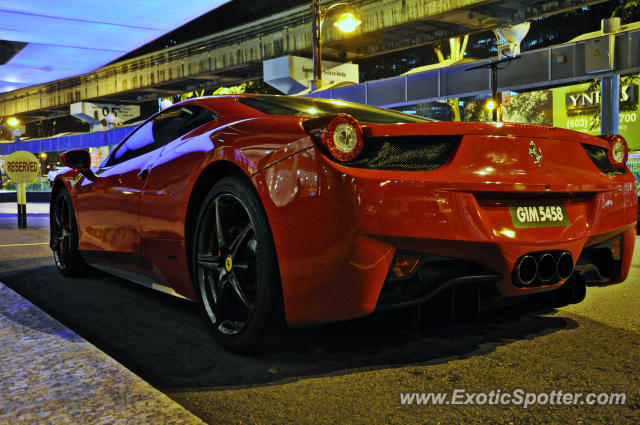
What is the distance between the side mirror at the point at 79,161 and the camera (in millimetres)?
4523

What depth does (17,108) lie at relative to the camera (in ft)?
126

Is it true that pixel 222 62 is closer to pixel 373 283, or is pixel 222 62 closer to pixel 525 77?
pixel 525 77

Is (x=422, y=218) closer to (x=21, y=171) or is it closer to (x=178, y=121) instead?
(x=178, y=121)

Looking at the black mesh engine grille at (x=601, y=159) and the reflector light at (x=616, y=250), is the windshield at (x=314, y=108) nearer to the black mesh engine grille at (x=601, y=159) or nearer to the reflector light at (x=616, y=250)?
the black mesh engine grille at (x=601, y=159)

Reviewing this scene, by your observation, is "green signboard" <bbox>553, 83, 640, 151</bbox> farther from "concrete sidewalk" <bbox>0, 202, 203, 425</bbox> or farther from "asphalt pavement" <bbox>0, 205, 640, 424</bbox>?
"concrete sidewalk" <bbox>0, 202, 203, 425</bbox>

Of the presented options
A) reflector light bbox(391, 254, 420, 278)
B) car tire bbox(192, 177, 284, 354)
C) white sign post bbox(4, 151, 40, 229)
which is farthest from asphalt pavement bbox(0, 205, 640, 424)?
white sign post bbox(4, 151, 40, 229)

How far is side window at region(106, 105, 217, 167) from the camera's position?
3.69 metres

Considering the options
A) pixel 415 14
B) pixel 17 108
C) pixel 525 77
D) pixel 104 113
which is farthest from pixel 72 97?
pixel 525 77

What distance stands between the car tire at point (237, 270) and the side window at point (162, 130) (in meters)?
0.70

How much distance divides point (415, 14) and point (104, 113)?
22395 millimetres

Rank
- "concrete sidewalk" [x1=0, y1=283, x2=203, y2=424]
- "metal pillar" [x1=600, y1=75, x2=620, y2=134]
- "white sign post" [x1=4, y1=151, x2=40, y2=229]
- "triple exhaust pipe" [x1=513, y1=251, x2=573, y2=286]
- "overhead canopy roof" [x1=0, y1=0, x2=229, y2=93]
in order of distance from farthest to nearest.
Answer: "overhead canopy roof" [x1=0, y1=0, x2=229, y2=93]
"metal pillar" [x1=600, y1=75, x2=620, y2=134]
"white sign post" [x1=4, y1=151, x2=40, y2=229]
"triple exhaust pipe" [x1=513, y1=251, x2=573, y2=286]
"concrete sidewalk" [x1=0, y1=283, x2=203, y2=424]

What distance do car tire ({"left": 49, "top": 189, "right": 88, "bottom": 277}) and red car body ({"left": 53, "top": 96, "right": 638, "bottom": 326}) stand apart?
6.97ft

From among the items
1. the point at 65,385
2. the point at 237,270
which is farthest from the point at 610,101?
the point at 65,385

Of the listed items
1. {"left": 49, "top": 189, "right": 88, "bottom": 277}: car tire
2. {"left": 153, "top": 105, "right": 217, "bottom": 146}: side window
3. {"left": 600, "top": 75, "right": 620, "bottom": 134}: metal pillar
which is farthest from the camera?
{"left": 600, "top": 75, "right": 620, "bottom": 134}: metal pillar
